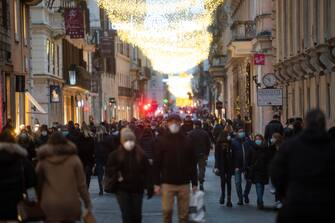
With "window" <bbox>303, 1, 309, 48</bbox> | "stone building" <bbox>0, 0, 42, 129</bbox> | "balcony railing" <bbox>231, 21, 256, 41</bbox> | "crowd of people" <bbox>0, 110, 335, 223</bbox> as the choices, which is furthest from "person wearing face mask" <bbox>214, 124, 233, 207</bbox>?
"balcony railing" <bbox>231, 21, 256, 41</bbox>

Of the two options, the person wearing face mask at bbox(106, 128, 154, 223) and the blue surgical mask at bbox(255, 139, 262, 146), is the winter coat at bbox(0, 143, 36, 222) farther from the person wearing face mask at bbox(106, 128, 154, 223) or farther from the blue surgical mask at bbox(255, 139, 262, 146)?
the blue surgical mask at bbox(255, 139, 262, 146)

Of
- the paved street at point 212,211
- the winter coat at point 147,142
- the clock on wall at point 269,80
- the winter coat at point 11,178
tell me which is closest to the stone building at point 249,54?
the clock on wall at point 269,80

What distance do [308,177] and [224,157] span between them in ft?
39.4

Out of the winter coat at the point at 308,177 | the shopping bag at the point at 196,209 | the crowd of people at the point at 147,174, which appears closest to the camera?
the winter coat at the point at 308,177

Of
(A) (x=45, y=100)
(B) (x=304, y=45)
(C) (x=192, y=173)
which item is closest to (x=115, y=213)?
(C) (x=192, y=173)

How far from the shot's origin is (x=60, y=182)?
1130 cm

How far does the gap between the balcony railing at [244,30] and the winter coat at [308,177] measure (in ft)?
125

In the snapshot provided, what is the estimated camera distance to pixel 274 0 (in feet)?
140

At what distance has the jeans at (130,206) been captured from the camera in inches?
508

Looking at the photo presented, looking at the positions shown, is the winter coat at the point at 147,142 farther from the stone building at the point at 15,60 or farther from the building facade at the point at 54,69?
the building facade at the point at 54,69

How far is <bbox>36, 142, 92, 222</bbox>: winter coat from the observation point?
1117 cm

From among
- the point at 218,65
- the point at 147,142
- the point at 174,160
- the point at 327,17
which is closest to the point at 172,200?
the point at 174,160

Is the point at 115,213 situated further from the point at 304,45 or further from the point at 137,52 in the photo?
the point at 137,52

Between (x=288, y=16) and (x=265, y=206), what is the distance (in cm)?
1855
